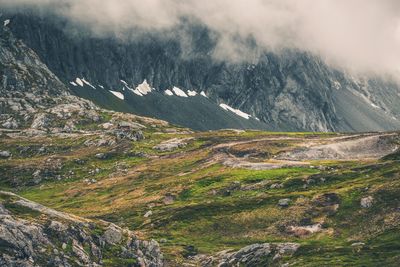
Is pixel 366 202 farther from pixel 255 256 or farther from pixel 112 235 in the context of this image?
pixel 112 235

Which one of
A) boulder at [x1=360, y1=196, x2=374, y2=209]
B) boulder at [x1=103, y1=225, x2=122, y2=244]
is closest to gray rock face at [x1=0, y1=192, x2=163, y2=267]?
boulder at [x1=103, y1=225, x2=122, y2=244]

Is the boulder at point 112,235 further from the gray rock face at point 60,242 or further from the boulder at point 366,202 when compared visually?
the boulder at point 366,202

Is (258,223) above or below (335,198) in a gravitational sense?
below

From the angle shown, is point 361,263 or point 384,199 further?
point 384,199

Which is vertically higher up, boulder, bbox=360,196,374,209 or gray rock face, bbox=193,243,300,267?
boulder, bbox=360,196,374,209

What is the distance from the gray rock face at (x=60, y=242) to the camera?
117m

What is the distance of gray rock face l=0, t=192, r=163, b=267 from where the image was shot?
385ft

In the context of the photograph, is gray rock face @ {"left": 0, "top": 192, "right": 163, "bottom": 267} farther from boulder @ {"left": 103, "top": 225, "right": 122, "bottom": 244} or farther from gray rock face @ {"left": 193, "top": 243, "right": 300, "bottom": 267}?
gray rock face @ {"left": 193, "top": 243, "right": 300, "bottom": 267}

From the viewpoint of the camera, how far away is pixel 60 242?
12712cm

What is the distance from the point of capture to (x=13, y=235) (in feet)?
390

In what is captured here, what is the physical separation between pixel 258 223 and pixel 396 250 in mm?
59141

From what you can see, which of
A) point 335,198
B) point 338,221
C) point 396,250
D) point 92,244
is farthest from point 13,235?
point 335,198

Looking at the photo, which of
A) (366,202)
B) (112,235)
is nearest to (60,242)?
(112,235)

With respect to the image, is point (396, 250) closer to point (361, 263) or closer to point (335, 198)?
point (361, 263)
